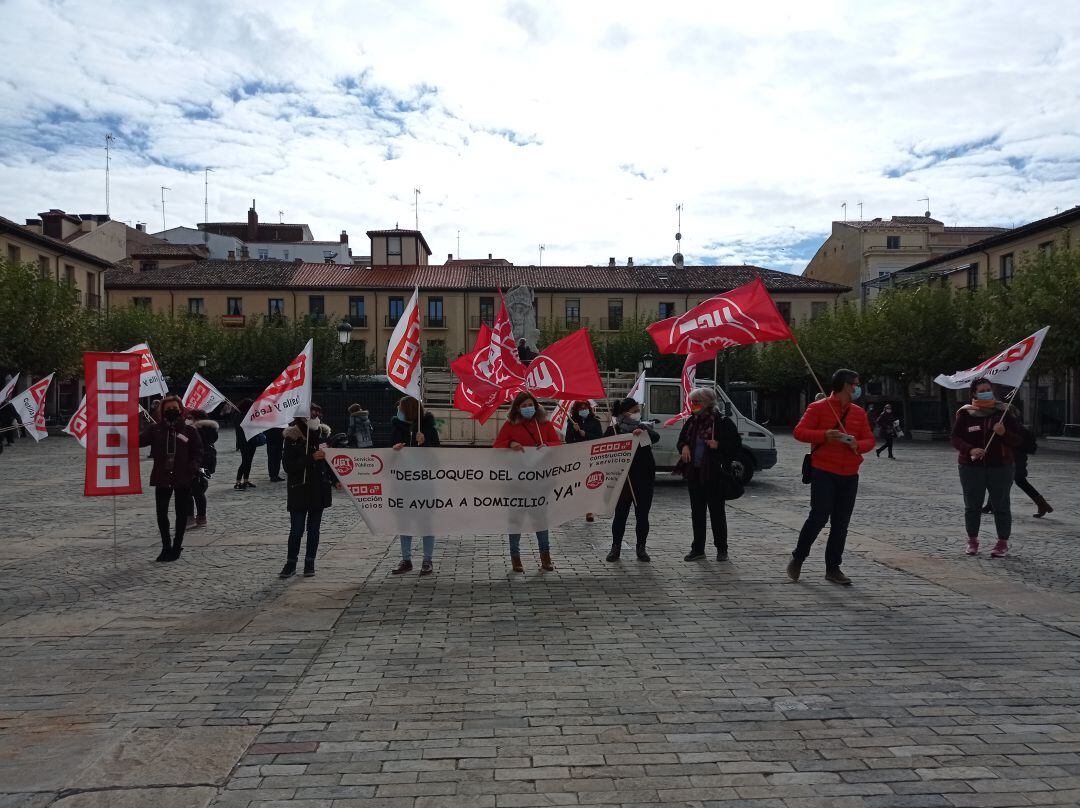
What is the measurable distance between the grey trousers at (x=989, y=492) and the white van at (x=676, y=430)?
705 centimetres

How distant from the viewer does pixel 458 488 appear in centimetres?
805

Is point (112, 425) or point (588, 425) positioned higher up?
point (112, 425)

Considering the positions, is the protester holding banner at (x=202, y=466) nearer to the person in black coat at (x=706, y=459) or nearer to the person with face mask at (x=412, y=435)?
the person with face mask at (x=412, y=435)

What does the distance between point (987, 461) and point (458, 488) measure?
522cm

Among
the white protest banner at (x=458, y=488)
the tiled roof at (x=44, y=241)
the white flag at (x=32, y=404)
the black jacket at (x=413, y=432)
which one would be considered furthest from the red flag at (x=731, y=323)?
the tiled roof at (x=44, y=241)

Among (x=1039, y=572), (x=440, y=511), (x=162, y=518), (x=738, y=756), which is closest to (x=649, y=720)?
(x=738, y=756)

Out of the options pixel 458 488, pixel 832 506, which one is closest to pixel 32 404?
pixel 458 488

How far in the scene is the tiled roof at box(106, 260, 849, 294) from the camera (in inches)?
2413

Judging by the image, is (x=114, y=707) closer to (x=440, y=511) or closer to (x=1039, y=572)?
(x=440, y=511)

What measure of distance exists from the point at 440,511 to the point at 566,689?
350cm

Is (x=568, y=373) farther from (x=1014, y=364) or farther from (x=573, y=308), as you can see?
(x=573, y=308)

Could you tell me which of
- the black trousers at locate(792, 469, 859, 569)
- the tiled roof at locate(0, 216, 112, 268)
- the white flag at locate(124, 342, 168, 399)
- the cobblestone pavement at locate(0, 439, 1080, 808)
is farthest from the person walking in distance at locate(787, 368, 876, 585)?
the tiled roof at locate(0, 216, 112, 268)

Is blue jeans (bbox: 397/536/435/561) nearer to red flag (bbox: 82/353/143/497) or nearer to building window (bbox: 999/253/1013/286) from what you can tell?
red flag (bbox: 82/353/143/497)

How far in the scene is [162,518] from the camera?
869 cm
